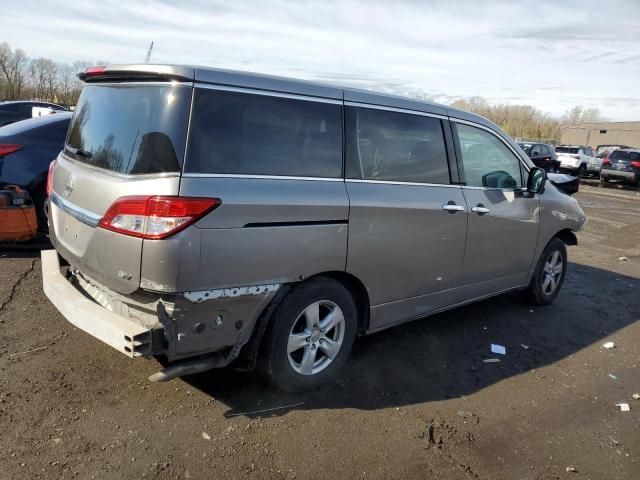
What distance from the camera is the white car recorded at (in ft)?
90.0

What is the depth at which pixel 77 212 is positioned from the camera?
314 centimetres

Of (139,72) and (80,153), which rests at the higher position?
(139,72)

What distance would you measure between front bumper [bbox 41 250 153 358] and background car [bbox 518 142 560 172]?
2249 centimetres

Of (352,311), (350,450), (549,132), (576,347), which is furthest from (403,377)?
(549,132)

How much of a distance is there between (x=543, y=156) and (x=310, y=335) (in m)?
23.9

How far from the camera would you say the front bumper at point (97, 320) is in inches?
104

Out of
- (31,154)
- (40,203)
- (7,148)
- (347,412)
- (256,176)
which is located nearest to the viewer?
(256,176)

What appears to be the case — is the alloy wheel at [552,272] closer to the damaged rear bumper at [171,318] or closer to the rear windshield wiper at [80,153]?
the damaged rear bumper at [171,318]

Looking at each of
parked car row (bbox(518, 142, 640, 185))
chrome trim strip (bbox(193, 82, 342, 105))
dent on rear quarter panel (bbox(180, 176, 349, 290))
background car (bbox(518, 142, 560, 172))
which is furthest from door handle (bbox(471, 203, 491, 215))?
background car (bbox(518, 142, 560, 172))

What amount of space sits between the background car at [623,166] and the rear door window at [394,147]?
23.6 meters

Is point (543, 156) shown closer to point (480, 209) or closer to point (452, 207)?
point (480, 209)

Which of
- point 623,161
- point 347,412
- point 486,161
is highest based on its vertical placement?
point 623,161

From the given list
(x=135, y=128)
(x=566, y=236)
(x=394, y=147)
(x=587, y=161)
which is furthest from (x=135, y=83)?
(x=587, y=161)

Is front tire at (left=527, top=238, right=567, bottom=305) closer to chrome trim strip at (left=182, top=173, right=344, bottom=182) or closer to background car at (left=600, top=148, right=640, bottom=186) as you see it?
chrome trim strip at (left=182, top=173, right=344, bottom=182)
